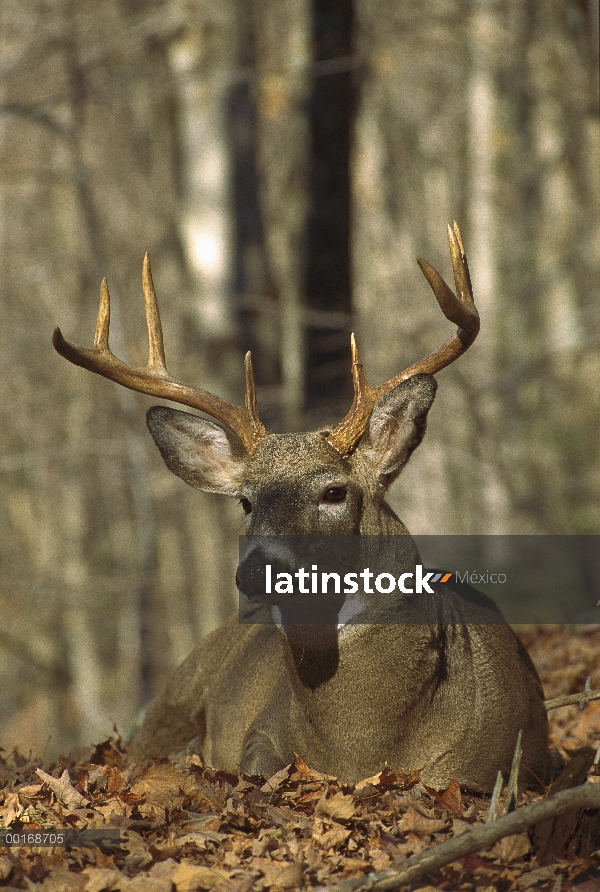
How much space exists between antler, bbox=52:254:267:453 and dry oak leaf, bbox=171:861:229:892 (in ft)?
6.30

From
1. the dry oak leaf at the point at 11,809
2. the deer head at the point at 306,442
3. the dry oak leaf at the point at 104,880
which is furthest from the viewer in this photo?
the deer head at the point at 306,442

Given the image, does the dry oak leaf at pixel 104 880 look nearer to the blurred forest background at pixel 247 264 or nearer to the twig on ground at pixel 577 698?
the twig on ground at pixel 577 698

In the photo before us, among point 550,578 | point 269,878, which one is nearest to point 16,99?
point 550,578

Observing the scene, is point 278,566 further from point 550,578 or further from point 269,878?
point 550,578

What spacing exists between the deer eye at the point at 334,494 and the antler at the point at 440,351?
231 mm

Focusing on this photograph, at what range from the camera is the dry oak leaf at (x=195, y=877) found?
146 inches

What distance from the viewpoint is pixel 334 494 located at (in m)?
4.71

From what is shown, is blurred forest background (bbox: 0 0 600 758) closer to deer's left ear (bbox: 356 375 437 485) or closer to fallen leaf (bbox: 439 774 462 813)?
deer's left ear (bbox: 356 375 437 485)

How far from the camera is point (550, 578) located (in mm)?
16656

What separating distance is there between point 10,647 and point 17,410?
3871mm

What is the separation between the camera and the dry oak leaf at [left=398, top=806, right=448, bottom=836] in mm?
4074

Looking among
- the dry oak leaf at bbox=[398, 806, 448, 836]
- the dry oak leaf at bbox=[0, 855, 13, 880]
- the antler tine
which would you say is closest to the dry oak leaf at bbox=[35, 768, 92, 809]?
the dry oak leaf at bbox=[0, 855, 13, 880]

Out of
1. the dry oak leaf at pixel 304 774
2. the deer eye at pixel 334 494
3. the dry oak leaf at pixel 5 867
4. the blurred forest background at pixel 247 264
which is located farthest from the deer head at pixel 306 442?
the blurred forest background at pixel 247 264

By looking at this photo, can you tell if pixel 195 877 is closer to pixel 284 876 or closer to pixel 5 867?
pixel 284 876
